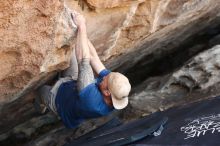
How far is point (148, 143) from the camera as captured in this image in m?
2.21

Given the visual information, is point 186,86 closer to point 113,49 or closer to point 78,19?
point 113,49

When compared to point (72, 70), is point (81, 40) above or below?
above

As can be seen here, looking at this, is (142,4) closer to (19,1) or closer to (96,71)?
(96,71)

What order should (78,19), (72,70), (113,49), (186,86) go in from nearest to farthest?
(78,19), (72,70), (113,49), (186,86)

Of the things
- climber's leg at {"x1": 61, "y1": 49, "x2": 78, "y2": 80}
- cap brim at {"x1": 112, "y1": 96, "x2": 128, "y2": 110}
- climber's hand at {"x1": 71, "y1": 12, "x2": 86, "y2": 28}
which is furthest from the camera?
climber's leg at {"x1": 61, "y1": 49, "x2": 78, "y2": 80}

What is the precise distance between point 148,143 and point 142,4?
3.91ft

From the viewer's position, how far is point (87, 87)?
2.71 metres

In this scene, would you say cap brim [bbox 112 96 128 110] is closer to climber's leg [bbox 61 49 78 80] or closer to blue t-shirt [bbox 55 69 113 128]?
blue t-shirt [bbox 55 69 113 128]

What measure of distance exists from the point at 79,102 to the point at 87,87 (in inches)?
4.8

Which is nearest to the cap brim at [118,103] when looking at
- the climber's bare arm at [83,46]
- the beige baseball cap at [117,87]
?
the beige baseball cap at [117,87]

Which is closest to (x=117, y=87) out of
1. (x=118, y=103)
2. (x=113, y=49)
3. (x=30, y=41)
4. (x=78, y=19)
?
(x=118, y=103)

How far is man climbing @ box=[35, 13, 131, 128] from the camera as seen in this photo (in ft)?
8.63

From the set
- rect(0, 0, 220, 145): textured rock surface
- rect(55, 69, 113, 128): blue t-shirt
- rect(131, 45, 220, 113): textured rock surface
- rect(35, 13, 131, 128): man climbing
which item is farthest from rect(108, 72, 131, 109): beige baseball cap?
rect(131, 45, 220, 113): textured rock surface

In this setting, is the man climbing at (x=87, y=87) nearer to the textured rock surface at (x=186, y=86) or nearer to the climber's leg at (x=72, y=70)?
the climber's leg at (x=72, y=70)
